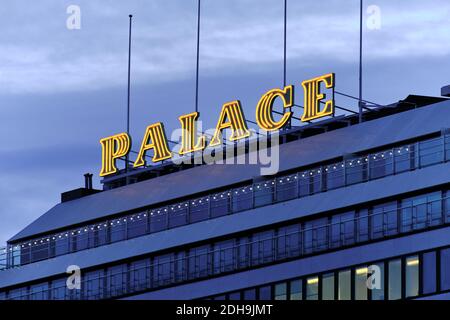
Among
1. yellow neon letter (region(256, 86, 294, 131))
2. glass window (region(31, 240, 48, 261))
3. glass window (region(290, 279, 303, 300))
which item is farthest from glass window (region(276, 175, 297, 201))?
glass window (region(31, 240, 48, 261))

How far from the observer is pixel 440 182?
10844 cm

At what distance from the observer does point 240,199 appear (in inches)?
4897

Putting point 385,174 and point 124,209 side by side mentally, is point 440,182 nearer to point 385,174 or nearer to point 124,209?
point 385,174

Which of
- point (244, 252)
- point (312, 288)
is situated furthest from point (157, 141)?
point (312, 288)

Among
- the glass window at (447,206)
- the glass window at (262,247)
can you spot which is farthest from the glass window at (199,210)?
the glass window at (447,206)

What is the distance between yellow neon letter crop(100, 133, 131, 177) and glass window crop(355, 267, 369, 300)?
31.2m

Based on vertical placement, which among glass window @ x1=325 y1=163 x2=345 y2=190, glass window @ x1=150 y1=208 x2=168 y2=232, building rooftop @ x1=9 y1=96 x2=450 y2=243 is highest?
building rooftop @ x1=9 y1=96 x2=450 y2=243

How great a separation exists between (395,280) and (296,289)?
344 inches

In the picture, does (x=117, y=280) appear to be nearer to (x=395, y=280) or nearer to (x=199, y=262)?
(x=199, y=262)

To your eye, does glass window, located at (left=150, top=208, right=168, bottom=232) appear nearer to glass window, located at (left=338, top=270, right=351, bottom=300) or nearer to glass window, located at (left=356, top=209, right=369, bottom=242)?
glass window, located at (left=356, top=209, right=369, bottom=242)

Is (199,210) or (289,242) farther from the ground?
(199,210)

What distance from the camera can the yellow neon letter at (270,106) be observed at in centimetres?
12350

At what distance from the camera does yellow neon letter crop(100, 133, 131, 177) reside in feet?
451
